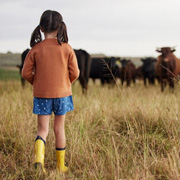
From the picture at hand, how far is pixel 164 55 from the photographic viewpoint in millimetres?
10008

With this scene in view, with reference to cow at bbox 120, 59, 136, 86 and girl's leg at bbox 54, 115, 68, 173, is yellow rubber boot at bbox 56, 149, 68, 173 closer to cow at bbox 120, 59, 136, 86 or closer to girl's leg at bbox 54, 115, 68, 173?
girl's leg at bbox 54, 115, 68, 173

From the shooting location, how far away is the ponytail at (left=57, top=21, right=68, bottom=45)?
2.71m

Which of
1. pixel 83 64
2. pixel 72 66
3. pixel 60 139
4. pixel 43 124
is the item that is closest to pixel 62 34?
pixel 72 66

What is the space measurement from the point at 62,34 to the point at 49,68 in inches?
14.6

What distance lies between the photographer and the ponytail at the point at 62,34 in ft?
8.89

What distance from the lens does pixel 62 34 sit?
9.14ft

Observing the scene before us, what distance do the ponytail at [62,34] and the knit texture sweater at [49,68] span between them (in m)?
0.06

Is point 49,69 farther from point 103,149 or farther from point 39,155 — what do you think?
point 103,149

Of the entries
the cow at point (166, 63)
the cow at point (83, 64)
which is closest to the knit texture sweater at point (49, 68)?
the cow at point (83, 64)

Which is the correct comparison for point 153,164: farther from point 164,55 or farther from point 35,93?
point 164,55

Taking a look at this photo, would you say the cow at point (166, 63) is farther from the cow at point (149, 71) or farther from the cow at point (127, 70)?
the cow at point (149, 71)

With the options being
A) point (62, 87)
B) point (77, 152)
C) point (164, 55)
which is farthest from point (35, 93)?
point (164, 55)

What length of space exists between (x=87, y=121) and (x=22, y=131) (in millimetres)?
991

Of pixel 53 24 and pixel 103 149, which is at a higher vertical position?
pixel 53 24
